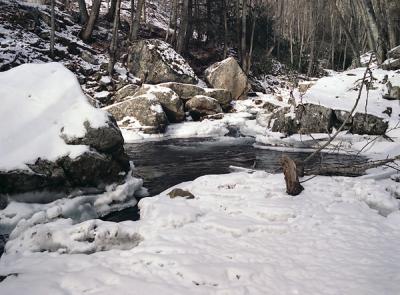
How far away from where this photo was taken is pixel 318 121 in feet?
45.9

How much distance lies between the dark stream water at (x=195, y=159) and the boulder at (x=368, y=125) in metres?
1.84

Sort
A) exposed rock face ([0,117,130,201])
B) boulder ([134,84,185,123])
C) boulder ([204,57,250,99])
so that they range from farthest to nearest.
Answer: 1. boulder ([204,57,250,99])
2. boulder ([134,84,185,123])
3. exposed rock face ([0,117,130,201])

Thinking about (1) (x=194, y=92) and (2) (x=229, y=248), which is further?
(1) (x=194, y=92)

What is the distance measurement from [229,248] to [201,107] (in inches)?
538

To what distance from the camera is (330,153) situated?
482 inches

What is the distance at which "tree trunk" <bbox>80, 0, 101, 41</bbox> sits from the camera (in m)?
21.7

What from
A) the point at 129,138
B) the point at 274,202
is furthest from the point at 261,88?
the point at 274,202

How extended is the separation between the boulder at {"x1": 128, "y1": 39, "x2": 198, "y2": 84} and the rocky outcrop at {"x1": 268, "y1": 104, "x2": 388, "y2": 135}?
6.56m

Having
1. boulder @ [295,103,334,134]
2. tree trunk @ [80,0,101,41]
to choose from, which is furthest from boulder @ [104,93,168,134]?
tree trunk @ [80,0,101,41]

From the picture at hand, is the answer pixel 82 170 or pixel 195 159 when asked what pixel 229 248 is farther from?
pixel 195 159

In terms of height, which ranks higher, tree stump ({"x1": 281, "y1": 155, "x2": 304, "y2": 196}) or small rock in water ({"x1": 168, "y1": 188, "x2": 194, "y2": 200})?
tree stump ({"x1": 281, "y1": 155, "x2": 304, "y2": 196})

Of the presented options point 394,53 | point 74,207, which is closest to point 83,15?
point 394,53

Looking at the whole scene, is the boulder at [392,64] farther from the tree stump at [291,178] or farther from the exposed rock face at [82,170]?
the exposed rock face at [82,170]

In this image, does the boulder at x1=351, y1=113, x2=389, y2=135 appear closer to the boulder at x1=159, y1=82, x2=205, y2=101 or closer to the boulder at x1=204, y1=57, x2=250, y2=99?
the boulder at x1=159, y1=82, x2=205, y2=101
